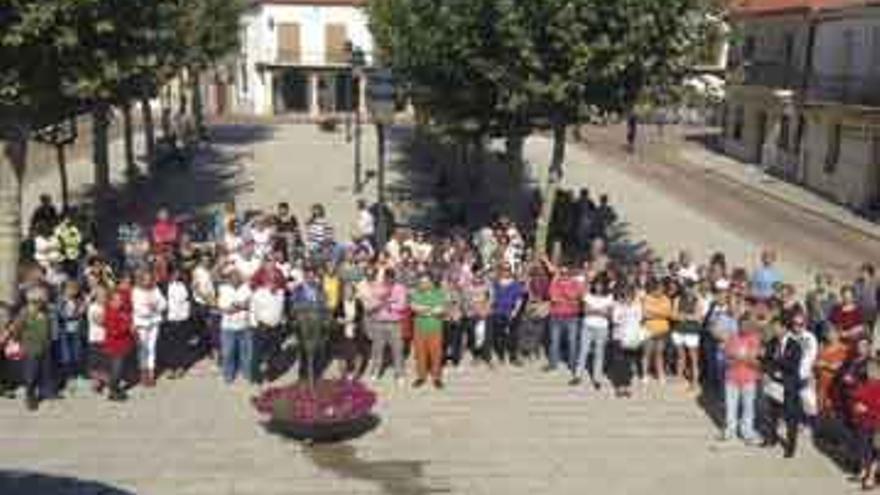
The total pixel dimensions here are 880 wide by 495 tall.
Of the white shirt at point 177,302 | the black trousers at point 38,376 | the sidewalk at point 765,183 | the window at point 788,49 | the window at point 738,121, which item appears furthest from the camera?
the window at point 738,121

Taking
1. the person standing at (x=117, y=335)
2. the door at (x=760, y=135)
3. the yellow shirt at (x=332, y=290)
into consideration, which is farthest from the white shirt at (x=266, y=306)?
the door at (x=760, y=135)

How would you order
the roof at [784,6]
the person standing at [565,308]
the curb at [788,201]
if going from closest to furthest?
the person standing at [565,308], the curb at [788,201], the roof at [784,6]

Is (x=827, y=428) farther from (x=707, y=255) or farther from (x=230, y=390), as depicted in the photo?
(x=707, y=255)

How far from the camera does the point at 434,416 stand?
15.3 m

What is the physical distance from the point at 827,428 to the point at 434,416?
193 inches

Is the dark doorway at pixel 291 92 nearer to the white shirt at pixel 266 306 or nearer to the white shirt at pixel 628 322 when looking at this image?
the white shirt at pixel 266 306

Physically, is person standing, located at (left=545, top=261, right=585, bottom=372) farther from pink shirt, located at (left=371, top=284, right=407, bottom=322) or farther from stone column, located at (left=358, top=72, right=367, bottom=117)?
stone column, located at (left=358, top=72, right=367, bottom=117)

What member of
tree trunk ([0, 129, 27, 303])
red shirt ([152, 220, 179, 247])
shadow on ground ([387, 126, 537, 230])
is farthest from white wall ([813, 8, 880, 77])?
tree trunk ([0, 129, 27, 303])

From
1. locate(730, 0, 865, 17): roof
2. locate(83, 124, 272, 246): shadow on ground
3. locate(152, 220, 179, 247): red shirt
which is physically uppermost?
locate(730, 0, 865, 17): roof

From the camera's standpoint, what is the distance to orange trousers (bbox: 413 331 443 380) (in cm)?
1623

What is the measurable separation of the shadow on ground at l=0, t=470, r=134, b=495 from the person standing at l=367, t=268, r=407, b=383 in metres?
4.70

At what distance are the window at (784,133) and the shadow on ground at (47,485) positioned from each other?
3481cm

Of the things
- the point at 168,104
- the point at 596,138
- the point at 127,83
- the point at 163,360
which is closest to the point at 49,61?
the point at 127,83

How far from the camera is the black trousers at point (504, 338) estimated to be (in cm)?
1739
